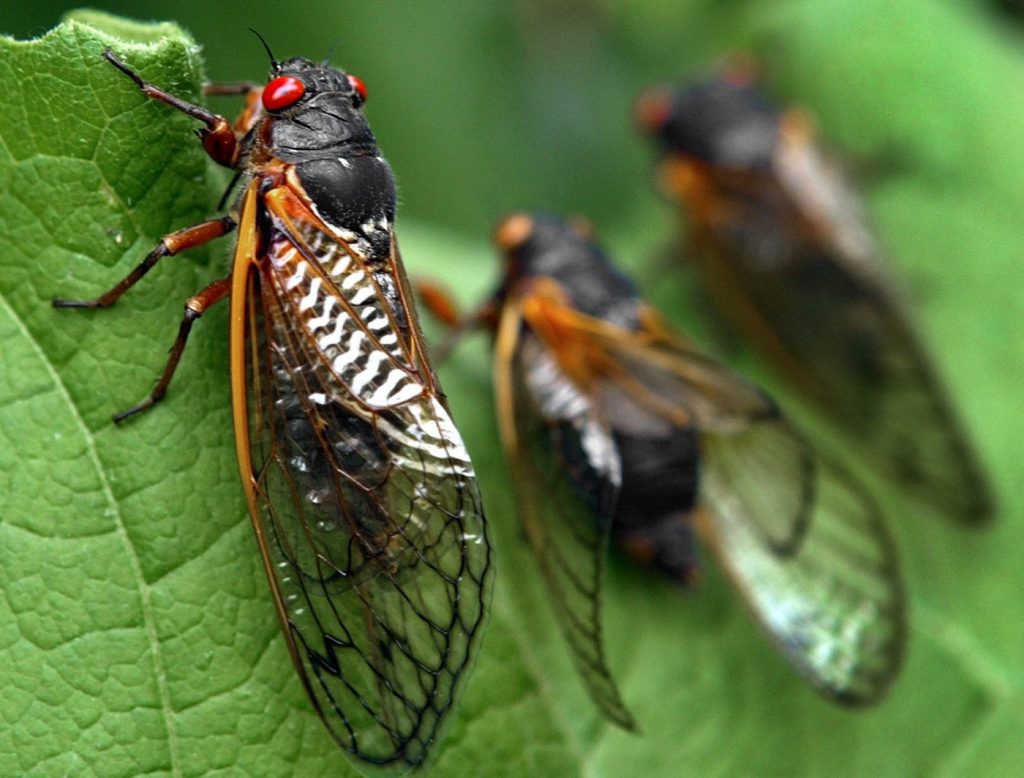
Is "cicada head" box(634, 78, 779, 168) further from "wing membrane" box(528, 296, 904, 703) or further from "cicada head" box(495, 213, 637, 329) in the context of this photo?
"wing membrane" box(528, 296, 904, 703)

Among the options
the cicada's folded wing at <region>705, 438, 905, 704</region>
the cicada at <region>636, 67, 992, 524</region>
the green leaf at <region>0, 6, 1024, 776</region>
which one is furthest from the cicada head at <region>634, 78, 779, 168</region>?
the cicada's folded wing at <region>705, 438, 905, 704</region>

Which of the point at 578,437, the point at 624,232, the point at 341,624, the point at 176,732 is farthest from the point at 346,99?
the point at 624,232

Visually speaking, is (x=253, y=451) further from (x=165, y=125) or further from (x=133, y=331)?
(x=165, y=125)

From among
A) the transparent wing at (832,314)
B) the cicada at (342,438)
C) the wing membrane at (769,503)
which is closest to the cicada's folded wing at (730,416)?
the wing membrane at (769,503)

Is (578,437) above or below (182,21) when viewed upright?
above

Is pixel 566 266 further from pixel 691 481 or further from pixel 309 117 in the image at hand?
pixel 309 117
